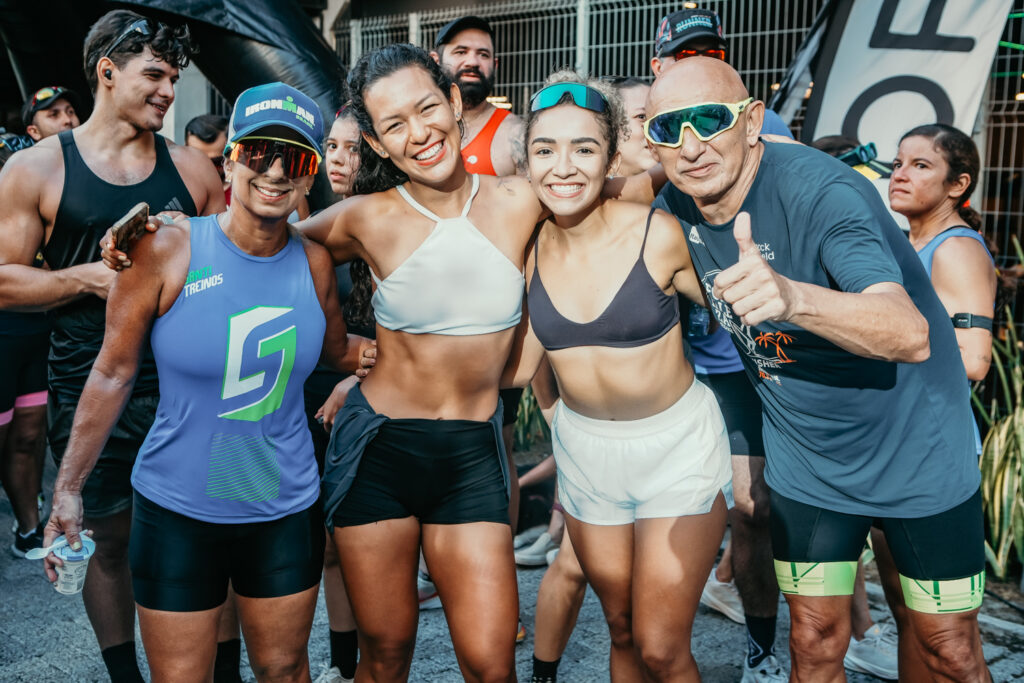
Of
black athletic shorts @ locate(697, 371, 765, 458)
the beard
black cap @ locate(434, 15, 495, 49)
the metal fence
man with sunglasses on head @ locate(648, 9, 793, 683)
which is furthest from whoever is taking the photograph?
the metal fence

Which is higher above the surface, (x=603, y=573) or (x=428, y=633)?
(x=603, y=573)

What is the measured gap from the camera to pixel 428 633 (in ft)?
13.4

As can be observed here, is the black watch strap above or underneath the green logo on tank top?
underneath

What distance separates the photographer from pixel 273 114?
254 cm

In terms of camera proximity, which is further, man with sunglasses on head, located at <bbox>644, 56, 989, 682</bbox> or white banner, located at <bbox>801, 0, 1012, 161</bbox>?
white banner, located at <bbox>801, 0, 1012, 161</bbox>

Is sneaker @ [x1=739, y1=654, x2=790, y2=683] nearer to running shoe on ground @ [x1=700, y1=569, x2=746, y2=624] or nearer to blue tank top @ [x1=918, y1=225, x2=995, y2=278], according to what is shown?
running shoe on ground @ [x1=700, y1=569, x2=746, y2=624]

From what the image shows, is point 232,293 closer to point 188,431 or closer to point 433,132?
point 188,431

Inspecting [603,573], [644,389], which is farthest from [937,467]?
[603,573]

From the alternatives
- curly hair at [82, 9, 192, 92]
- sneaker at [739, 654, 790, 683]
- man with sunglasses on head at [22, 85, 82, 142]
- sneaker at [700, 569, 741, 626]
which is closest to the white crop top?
curly hair at [82, 9, 192, 92]

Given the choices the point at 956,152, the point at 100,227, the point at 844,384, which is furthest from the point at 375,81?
the point at 956,152

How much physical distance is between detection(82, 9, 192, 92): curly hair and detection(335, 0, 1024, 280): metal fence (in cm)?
459

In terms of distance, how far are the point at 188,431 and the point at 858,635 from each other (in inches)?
117

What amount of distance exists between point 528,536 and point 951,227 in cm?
283

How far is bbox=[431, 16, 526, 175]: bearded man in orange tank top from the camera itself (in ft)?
14.2
